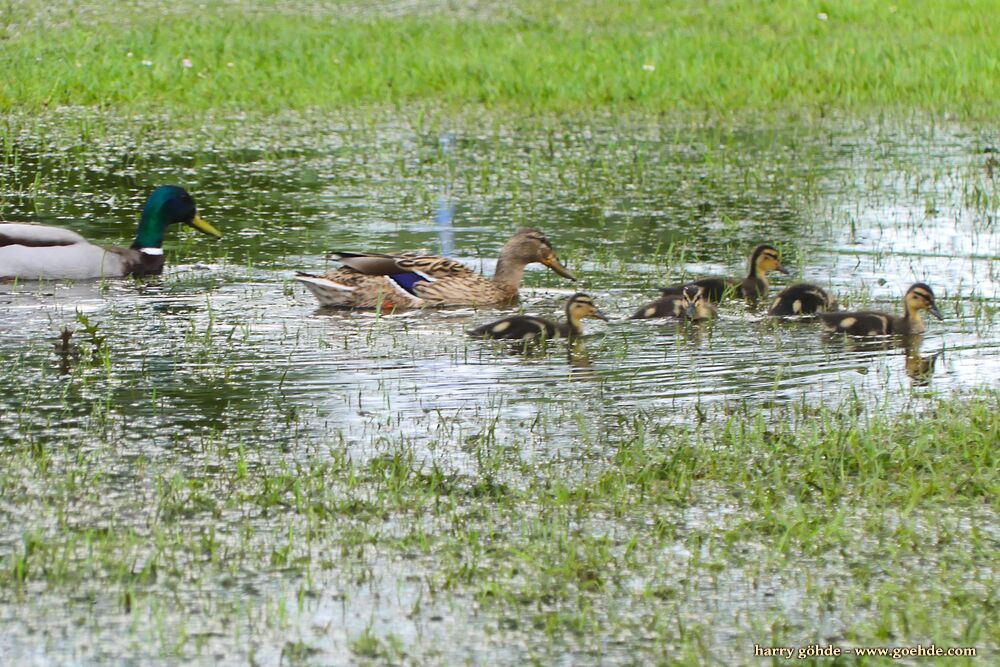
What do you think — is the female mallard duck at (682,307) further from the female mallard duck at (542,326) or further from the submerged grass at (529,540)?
the submerged grass at (529,540)

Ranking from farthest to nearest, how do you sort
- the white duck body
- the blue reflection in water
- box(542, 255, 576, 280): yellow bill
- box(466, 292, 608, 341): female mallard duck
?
the blue reflection in water, box(542, 255, 576, 280): yellow bill, the white duck body, box(466, 292, 608, 341): female mallard duck

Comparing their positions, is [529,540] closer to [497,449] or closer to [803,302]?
[497,449]

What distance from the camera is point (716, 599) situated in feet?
15.7

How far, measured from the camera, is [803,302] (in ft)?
28.7

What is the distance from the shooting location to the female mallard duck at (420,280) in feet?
30.1

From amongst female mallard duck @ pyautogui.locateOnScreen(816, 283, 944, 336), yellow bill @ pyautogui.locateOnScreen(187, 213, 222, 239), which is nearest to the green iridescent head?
yellow bill @ pyautogui.locateOnScreen(187, 213, 222, 239)

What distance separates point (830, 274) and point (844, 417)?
346 cm

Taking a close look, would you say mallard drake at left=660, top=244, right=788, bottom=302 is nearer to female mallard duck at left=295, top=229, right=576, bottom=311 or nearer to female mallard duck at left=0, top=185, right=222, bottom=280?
female mallard duck at left=295, top=229, right=576, bottom=311

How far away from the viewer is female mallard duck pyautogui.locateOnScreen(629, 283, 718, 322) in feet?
28.2

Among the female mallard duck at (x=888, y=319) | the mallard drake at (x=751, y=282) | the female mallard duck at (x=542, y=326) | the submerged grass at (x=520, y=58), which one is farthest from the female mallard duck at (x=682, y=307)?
the submerged grass at (x=520, y=58)

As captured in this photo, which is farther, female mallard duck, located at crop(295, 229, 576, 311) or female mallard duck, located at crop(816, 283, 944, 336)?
female mallard duck, located at crop(295, 229, 576, 311)

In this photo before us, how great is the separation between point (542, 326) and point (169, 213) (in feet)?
10.7

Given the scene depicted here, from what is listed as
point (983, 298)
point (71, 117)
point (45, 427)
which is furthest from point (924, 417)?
point (71, 117)

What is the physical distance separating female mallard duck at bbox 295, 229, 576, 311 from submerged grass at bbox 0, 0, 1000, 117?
6.02 metres
